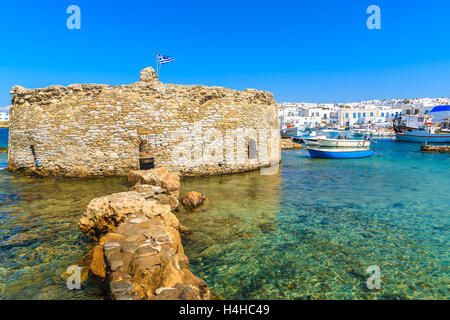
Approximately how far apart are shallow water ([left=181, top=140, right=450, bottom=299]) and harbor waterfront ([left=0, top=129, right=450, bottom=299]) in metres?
0.02

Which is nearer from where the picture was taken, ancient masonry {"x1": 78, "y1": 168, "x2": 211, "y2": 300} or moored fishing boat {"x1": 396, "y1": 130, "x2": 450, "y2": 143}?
ancient masonry {"x1": 78, "y1": 168, "x2": 211, "y2": 300}

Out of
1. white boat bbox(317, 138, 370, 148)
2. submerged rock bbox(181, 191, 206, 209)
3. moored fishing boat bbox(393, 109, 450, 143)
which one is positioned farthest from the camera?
moored fishing boat bbox(393, 109, 450, 143)

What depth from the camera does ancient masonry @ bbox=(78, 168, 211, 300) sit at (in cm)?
326

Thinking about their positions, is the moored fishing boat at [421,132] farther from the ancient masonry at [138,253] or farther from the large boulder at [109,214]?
the ancient masonry at [138,253]

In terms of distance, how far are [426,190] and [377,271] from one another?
8.94 m

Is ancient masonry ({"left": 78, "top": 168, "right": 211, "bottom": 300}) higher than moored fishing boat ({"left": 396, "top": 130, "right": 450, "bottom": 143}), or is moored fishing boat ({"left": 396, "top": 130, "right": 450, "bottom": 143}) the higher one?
moored fishing boat ({"left": 396, "top": 130, "right": 450, "bottom": 143})

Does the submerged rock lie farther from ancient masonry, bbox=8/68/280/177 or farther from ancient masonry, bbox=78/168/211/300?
ancient masonry, bbox=8/68/280/177

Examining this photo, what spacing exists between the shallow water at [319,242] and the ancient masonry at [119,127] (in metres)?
3.05

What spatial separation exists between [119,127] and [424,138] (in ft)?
188

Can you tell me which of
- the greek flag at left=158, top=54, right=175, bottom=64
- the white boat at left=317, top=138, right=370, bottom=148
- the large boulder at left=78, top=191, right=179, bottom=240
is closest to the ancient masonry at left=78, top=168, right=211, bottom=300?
the large boulder at left=78, top=191, right=179, bottom=240

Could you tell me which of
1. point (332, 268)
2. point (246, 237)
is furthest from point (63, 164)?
point (332, 268)

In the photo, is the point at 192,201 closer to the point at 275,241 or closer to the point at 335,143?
the point at 275,241

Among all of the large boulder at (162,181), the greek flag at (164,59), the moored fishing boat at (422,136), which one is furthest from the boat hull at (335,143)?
the moored fishing boat at (422,136)

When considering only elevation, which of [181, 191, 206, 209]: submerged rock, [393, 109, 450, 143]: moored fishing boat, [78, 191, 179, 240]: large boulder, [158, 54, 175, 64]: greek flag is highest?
[158, 54, 175, 64]: greek flag
